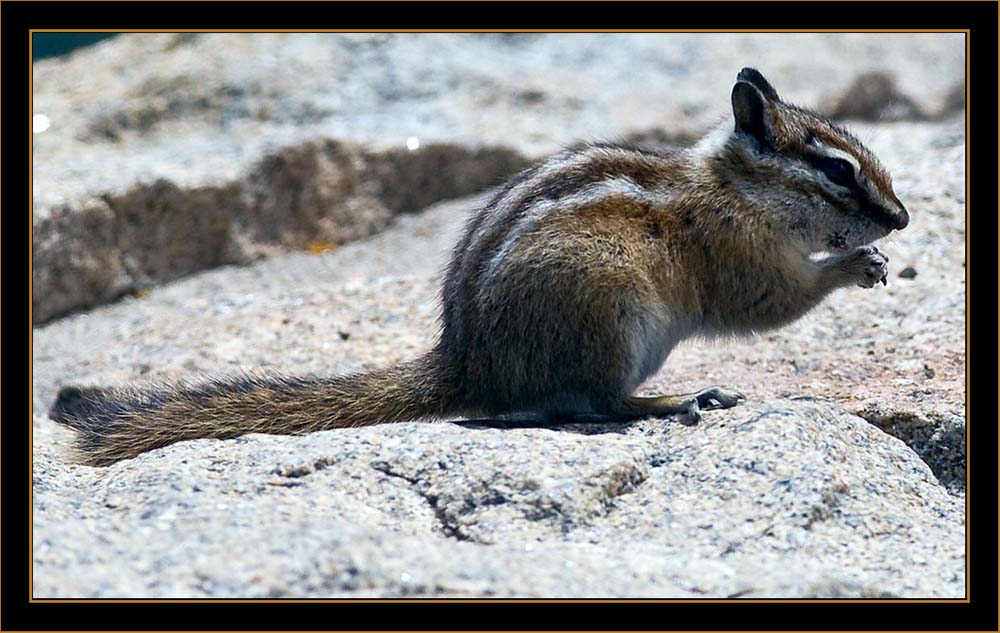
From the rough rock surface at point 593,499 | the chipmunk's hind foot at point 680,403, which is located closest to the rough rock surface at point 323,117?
the rough rock surface at point 593,499

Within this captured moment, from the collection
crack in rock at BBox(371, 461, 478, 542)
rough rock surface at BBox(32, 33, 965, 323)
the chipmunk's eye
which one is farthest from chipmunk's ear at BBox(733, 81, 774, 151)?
rough rock surface at BBox(32, 33, 965, 323)

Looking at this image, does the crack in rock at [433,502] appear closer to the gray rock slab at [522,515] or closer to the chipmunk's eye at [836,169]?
the gray rock slab at [522,515]

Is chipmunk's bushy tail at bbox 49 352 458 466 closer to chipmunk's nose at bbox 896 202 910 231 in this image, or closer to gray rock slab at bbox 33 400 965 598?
gray rock slab at bbox 33 400 965 598

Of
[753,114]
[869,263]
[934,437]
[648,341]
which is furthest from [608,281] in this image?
[934,437]

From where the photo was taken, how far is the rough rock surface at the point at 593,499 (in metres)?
3.45

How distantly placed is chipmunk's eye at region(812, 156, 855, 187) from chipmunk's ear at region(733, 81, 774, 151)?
0.68 ft

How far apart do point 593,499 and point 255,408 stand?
151 cm

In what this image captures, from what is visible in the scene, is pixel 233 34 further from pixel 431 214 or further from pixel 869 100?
pixel 869 100

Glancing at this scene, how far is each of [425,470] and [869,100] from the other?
24.3ft

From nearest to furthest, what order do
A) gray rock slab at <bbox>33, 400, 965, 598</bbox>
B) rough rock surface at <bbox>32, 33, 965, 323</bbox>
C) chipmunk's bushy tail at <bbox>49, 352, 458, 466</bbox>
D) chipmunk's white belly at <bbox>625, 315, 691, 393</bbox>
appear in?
gray rock slab at <bbox>33, 400, 965, 598</bbox> < chipmunk's white belly at <bbox>625, 315, 691, 393</bbox> < chipmunk's bushy tail at <bbox>49, 352, 458, 466</bbox> < rough rock surface at <bbox>32, 33, 965, 323</bbox>

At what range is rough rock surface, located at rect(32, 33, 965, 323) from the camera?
8.33 meters

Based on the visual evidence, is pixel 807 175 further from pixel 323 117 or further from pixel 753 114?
pixel 323 117

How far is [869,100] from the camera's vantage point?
416 inches

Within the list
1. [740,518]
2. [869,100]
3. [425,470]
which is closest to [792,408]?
[740,518]
